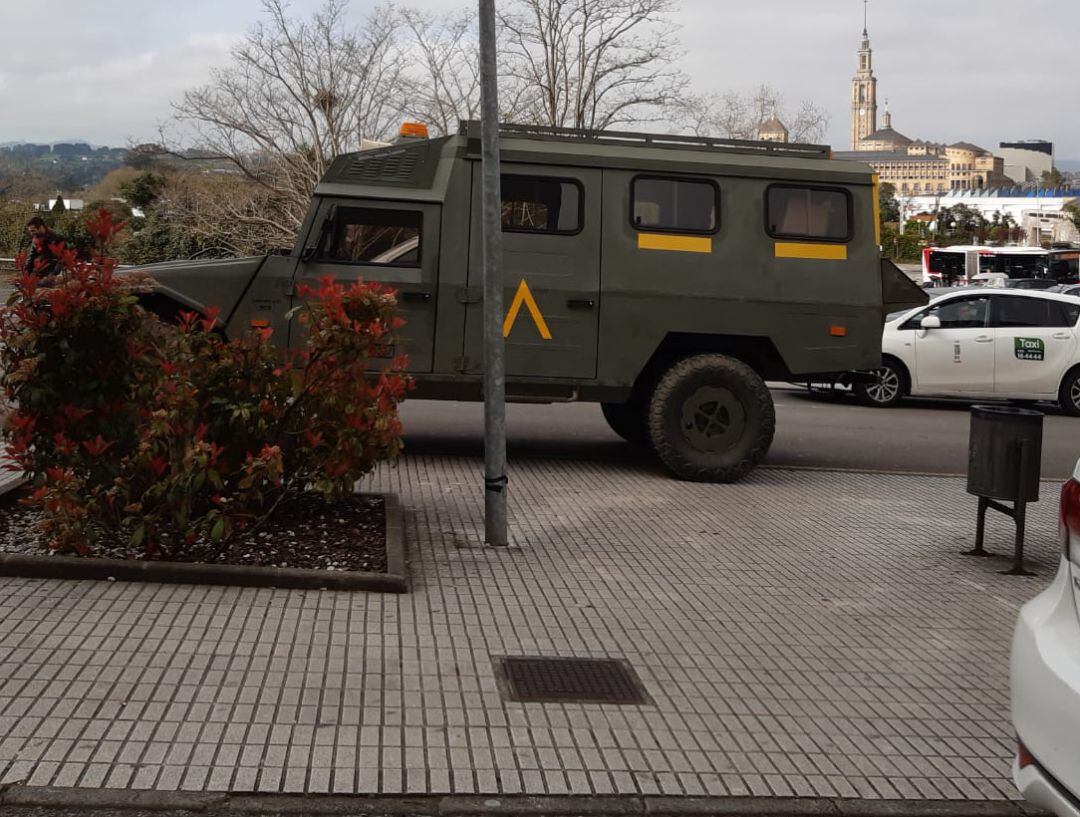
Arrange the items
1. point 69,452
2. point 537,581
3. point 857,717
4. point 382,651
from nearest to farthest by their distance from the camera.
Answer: point 857,717 < point 382,651 < point 69,452 < point 537,581

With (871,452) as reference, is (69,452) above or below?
above

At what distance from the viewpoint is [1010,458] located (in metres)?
8.20

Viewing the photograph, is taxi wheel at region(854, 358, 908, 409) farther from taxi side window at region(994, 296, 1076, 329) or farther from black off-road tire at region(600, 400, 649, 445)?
black off-road tire at region(600, 400, 649, 445)

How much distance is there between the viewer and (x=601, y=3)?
30141 mm

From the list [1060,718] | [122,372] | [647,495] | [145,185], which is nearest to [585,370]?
[647,495]

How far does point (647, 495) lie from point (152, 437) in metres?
4.60

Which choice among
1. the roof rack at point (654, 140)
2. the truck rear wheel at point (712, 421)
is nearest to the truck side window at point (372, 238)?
the roof rack at point (654, 140)

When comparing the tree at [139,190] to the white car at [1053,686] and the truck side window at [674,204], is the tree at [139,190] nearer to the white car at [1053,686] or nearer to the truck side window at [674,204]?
the truck side window at [674,204]

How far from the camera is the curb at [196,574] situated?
6.63m

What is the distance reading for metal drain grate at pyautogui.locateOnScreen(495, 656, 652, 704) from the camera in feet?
17.9

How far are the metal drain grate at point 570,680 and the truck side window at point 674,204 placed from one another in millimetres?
5795

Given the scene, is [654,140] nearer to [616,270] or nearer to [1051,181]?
[616,270]

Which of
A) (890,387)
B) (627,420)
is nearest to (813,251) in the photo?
(627,420)

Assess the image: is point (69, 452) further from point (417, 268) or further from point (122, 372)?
point (417, 268)
